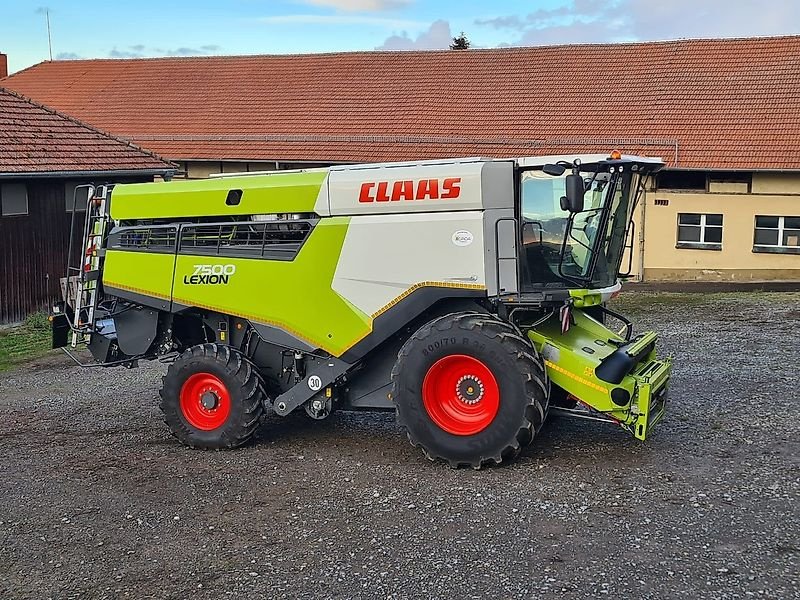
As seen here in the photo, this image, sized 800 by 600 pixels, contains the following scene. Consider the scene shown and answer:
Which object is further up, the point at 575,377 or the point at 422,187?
the point at 422,187

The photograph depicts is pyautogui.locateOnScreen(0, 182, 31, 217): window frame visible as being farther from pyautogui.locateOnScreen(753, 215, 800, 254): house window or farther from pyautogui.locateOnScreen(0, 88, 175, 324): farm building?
pyautogui.locateOnScreen(753, 215, 800, 254): house window

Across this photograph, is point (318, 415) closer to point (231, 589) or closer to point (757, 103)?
point (231, 589)

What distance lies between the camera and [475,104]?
84.0ft

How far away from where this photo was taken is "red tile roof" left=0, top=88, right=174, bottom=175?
16594 mm

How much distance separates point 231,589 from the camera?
5684mm

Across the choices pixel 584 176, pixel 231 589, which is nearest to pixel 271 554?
pixel 231 589

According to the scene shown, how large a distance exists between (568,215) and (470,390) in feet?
5.41

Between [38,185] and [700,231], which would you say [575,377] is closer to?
[38,185]

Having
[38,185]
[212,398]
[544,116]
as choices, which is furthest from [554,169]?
[544,116]

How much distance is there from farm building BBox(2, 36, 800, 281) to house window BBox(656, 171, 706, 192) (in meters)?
0.03

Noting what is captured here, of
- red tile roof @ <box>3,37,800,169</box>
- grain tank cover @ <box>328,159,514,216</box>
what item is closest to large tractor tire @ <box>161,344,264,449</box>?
grain tank cover @ <box>328,159,514,216</box>

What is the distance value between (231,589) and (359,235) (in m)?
3.29

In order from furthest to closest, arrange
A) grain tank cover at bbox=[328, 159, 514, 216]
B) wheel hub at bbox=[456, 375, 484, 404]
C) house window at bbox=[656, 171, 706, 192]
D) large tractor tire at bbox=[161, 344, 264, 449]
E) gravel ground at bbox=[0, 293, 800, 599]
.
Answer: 1. house window at bbox=[656, 171, 706, 192]
2. large tractor tire at bbox=[161, 344, 264, 449]
3. wheel hub at bbox=[456, 375, 484, 404]
4. grain tank cover at bbox=[328, 159, 514, 216]
5. gravel ground at bbox=[0, 293, 800, 599]

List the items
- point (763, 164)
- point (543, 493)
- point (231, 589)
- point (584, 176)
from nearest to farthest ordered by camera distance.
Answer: point (231, 589) < point (543, 493) < point (584, 176) < point (763, 164)
